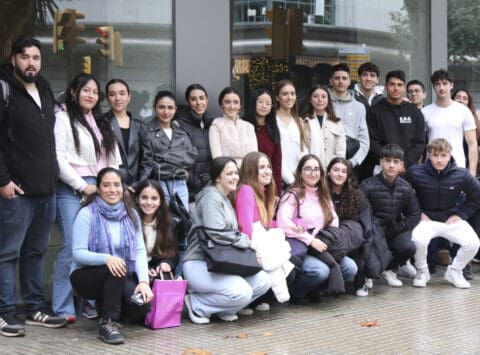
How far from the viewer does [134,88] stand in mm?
8438

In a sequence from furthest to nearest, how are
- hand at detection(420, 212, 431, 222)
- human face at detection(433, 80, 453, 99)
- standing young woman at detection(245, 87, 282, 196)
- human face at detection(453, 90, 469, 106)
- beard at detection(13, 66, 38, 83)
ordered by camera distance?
human face at detection(453, 90, 469, 106)
human face at detection(433, 80, 453, 99)
hand at detection(420, 212, 431, 222)
standing young woman at detection(245, 87, 282, 196)
beard at detection(13, 66, 38, 83)

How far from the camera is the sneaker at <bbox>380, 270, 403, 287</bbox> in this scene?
8.45m

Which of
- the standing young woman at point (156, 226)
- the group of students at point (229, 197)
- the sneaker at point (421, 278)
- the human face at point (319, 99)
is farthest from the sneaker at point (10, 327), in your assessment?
the sneaker at point (421, 278)

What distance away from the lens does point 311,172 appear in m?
7.62

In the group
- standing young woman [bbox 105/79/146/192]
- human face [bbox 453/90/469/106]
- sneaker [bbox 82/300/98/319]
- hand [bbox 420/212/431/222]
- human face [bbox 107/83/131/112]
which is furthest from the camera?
human face [bbox 453/90/469/106]

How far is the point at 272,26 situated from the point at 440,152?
2.48 meters

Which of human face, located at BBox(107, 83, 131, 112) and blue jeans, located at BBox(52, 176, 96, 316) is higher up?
human face, located at BBox(107, 83, 131, 112)

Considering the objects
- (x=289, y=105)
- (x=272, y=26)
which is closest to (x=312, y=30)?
(x=272, y=26)

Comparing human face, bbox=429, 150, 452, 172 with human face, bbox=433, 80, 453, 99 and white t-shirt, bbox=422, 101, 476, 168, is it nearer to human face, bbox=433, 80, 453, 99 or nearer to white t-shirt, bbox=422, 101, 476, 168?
white t-shirt, bbox=422, 101, 476, 168

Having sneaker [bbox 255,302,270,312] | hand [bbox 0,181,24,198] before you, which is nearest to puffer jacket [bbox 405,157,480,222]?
sneaker [bbox 255,302,270,312]

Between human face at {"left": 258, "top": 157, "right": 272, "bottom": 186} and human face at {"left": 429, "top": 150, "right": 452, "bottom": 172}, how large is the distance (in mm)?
2034

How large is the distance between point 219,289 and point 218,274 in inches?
5.0

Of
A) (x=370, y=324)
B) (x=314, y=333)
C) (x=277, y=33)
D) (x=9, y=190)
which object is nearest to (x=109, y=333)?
(x=9, y=190)

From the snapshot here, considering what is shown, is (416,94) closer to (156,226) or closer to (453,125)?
(453,125)
